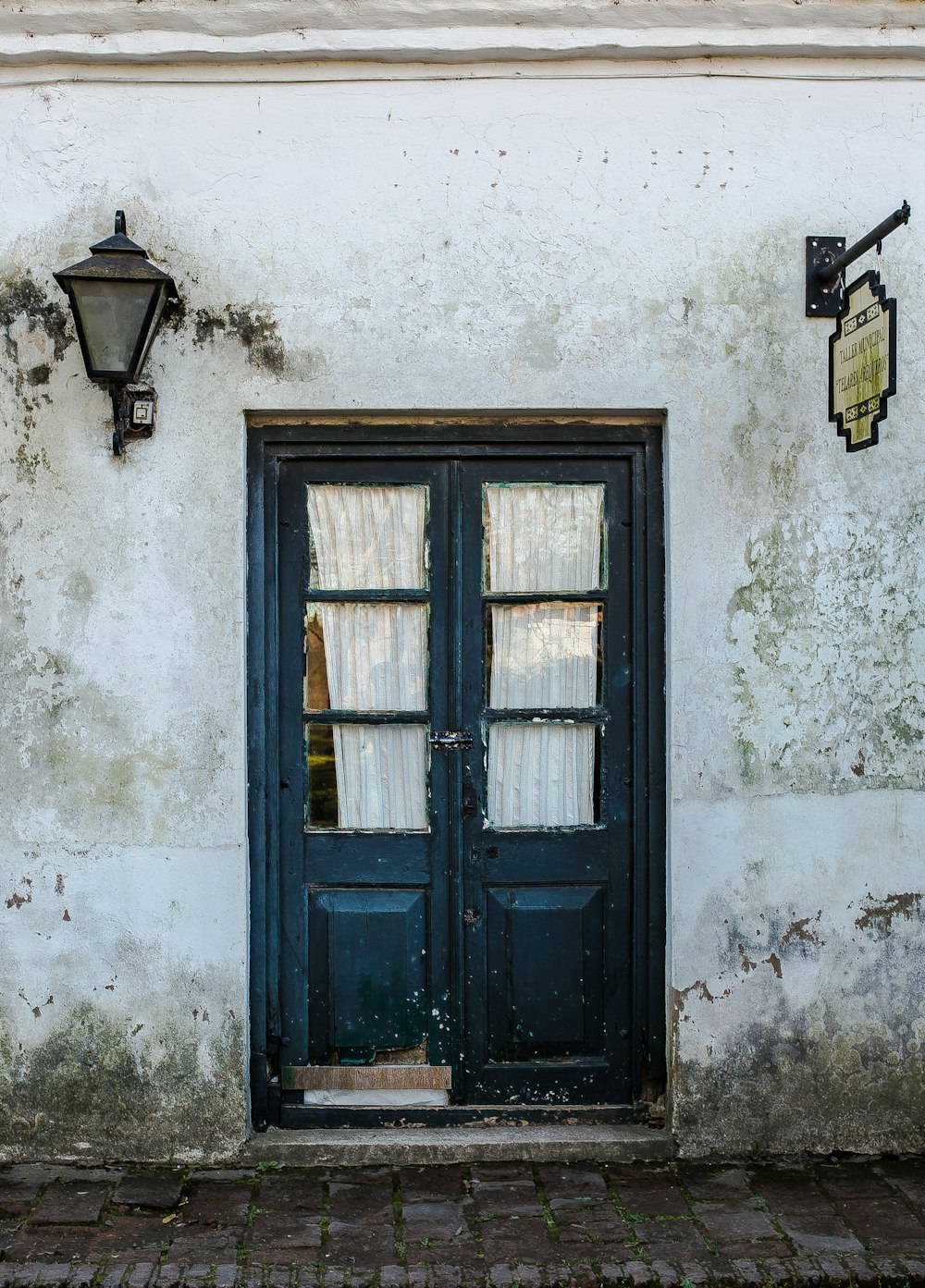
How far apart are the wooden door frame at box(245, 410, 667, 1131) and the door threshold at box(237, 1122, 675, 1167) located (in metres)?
0.14

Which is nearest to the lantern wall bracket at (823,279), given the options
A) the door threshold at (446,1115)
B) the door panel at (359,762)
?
the door panel at (359,762)

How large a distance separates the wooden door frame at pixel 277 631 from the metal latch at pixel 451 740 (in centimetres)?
58

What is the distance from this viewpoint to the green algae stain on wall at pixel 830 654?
391cm

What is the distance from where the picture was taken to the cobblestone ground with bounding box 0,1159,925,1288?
124 inches

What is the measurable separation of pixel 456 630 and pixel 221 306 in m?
1.40

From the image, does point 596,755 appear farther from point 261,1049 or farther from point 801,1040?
point 261,1049

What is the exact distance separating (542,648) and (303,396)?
1238 millimetres

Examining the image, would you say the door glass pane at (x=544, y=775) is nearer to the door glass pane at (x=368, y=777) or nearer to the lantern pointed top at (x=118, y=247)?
the door glass pane at (x=368, y=777)

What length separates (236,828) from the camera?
3861 millimetres

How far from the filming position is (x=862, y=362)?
3.52 metres

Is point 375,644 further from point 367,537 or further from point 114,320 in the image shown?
point 114,320

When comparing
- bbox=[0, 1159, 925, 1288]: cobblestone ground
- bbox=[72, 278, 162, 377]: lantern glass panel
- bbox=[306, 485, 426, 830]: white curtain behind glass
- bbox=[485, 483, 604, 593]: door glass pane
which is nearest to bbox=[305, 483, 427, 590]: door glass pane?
bbox=[306, 485, 426, 830]: white curtain behind glass

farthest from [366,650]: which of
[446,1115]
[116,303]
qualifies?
[446,1115]

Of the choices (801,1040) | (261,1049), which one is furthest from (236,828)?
(801,1040)
